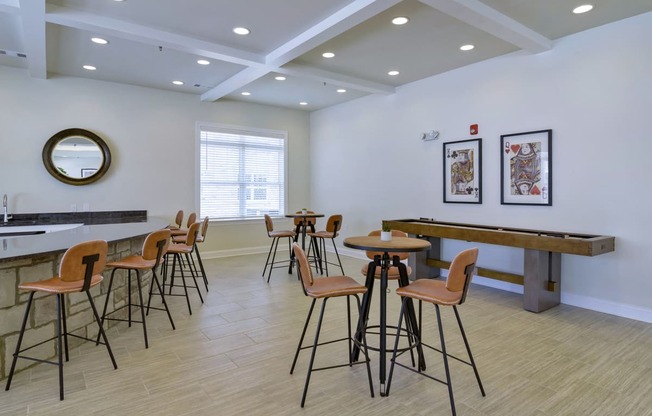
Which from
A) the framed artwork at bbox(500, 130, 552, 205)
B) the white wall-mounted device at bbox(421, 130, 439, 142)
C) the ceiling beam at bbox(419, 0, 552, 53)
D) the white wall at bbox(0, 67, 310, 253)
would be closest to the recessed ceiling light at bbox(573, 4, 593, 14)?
the ceiling beam at bbox(419, 0, 552, 53)

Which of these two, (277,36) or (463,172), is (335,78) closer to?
(277,36)

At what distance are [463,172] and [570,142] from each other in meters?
1.32

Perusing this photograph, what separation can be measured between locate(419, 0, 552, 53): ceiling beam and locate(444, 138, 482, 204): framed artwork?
4.22ft

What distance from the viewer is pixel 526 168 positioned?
4508mm

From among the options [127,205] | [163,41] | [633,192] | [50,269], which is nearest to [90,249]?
[50,269]

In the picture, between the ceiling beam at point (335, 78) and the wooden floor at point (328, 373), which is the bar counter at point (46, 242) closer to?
the wooden floor at point (328, 373)

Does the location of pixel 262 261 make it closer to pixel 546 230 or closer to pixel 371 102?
pixel 371 102

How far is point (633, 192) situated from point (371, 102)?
398 centimetres

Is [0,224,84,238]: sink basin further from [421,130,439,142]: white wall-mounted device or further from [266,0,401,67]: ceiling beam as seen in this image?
[421,130,439,142]: white wall-mounted device

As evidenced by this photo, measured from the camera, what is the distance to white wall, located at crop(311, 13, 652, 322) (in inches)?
146

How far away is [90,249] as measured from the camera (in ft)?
7.88

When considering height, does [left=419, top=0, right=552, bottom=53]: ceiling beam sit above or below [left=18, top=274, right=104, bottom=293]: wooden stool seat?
above

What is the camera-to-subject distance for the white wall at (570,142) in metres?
3.71

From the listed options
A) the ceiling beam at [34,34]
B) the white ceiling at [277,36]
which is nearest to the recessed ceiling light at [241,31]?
the white ceiling at [277,36]
